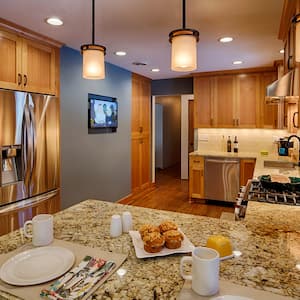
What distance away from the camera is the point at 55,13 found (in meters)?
2.49

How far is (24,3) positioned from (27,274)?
221 cm

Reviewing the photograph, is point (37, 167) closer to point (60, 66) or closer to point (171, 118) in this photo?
point (60, 66)

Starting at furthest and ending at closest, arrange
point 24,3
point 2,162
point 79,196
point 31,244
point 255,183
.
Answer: point 79,196, point 2,162, point 255,183, point 24,3, point 31,244

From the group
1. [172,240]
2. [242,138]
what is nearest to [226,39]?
[242,138]

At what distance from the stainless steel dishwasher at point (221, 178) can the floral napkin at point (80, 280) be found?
3.95m

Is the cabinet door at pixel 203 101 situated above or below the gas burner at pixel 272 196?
above

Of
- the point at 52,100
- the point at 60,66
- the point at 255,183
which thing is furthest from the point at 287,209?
the point at 60,66

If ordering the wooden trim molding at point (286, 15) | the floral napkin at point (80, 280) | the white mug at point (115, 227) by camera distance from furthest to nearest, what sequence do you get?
the wooden trim molding at point (286, 15) < the white mug at point (115, 227) < the floral napkin at point (80, 280)

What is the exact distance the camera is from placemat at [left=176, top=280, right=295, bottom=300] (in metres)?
0.87

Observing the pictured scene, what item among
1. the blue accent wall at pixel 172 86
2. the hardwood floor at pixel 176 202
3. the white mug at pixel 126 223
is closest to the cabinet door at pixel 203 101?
the blue accent wall at pixel 172 86

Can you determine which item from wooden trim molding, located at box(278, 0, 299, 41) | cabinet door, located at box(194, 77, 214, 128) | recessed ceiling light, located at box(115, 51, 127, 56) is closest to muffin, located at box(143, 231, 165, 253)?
wooden trim molding, located at box(278, 0, 299, 41)

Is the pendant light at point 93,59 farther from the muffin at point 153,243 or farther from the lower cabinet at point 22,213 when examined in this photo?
the lower cabinet at point 22,213

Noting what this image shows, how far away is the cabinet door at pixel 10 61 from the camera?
2.73 meters

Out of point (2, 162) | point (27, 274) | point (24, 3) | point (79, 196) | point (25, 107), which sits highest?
point (24, 3)
